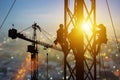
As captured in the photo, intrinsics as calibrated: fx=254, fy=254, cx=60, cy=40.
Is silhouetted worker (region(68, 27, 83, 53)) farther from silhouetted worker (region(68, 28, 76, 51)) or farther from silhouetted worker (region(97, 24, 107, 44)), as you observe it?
silhouetted worker (region(97, 24, 107, 44))

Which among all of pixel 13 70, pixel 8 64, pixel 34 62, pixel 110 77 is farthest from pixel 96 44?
pixel 8 64

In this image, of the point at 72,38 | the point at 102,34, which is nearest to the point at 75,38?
the point at 72,38

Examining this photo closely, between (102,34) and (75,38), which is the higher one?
(102,34)

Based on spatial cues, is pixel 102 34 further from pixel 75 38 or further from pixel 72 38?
pixel 72 38

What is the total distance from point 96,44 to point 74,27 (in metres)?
0.99

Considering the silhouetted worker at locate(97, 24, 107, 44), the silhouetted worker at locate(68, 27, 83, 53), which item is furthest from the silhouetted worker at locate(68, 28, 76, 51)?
the silhouetted worker at locate(97, 24, 107, 44)

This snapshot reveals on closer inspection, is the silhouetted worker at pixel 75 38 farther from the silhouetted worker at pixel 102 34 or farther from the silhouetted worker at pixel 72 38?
the silhouetted worker at pixel 102 34

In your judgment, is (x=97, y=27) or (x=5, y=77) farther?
(x=5, y=77)

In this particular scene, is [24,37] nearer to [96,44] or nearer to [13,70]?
[96,44]

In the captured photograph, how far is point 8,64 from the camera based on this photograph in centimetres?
12644

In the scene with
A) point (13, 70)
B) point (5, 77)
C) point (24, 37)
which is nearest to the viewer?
point (24, 37)

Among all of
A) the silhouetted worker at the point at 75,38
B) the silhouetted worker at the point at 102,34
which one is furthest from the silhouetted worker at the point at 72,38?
the silhouetted worker at the point at 102,34

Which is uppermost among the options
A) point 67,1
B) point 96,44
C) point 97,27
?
point 67,1

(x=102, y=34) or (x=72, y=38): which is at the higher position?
(x=102, y=34)
